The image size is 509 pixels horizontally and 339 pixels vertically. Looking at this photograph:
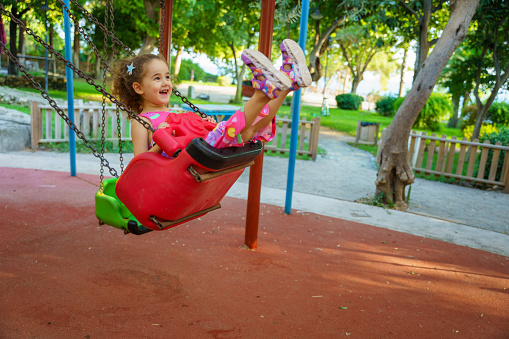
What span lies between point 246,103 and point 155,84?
81 centimetres

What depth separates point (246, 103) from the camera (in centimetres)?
192

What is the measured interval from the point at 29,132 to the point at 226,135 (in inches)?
253

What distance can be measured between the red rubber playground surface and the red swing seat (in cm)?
71

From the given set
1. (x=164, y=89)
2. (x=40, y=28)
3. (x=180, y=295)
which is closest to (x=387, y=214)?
(x=180, y=295)

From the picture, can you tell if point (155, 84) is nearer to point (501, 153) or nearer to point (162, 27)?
point (162, 27)

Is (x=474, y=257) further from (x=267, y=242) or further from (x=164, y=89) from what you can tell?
(x=164, y=89)

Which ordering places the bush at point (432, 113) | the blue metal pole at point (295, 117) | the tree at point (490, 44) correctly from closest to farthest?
the blue metal pole at point (295, 117) < the tree at point (490, 44) < the bush at point (432, 113)

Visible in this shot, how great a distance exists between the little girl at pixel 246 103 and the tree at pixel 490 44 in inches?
277

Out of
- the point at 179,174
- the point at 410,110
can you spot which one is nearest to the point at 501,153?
the point at 410,110

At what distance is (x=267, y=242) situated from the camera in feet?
12.4

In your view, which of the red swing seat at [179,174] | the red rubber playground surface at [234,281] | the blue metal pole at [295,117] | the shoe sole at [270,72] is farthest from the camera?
the blue metal pole at [295,117]

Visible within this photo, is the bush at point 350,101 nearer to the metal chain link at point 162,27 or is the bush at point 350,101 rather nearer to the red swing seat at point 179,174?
the metal chain link at point 162,27

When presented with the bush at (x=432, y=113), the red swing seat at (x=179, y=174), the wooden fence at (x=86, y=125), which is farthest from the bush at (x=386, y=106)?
the red swing seat at (x=179, y=174)

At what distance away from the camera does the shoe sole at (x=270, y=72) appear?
1.74m
